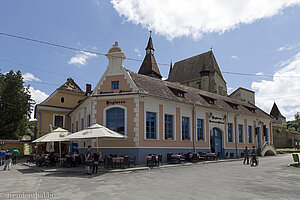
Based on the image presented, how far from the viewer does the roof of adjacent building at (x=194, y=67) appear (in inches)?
1995

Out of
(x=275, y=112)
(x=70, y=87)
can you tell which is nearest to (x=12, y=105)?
(x=70, y=87)

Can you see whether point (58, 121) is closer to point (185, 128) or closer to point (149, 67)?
point (185, 128)

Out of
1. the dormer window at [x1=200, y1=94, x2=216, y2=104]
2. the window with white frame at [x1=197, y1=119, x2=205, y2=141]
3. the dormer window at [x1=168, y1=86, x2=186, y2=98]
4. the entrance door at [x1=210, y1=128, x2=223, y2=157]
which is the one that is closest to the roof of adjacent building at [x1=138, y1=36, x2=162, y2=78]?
the dormer window at [x1=200, y1=94, x2=216, y2=104]

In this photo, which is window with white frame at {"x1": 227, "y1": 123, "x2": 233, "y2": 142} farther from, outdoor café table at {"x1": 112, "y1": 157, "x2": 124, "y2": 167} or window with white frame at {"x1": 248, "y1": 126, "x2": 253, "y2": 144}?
outdoor café table at {"x1": 112, "y1": 157, "x2": 124, "y2": 167}

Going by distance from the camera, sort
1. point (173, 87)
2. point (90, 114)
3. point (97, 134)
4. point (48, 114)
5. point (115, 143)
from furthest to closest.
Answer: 1. point (48, 114)
2. point (173, 87)
3. point (90, 114)
4. point (115, 143)
5. point (97, 134)

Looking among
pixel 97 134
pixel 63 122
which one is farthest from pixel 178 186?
pixel 63 122

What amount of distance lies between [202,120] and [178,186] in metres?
15.2

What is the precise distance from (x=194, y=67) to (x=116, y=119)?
1510 inches

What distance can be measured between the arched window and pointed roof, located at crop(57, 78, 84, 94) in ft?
51.3

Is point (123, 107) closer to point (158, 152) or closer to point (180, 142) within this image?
point (158, 152)

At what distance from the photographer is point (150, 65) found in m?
50.5

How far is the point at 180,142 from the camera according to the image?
21.1 m

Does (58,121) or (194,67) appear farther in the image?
(194,67)

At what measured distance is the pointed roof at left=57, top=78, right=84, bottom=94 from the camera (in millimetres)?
32759
